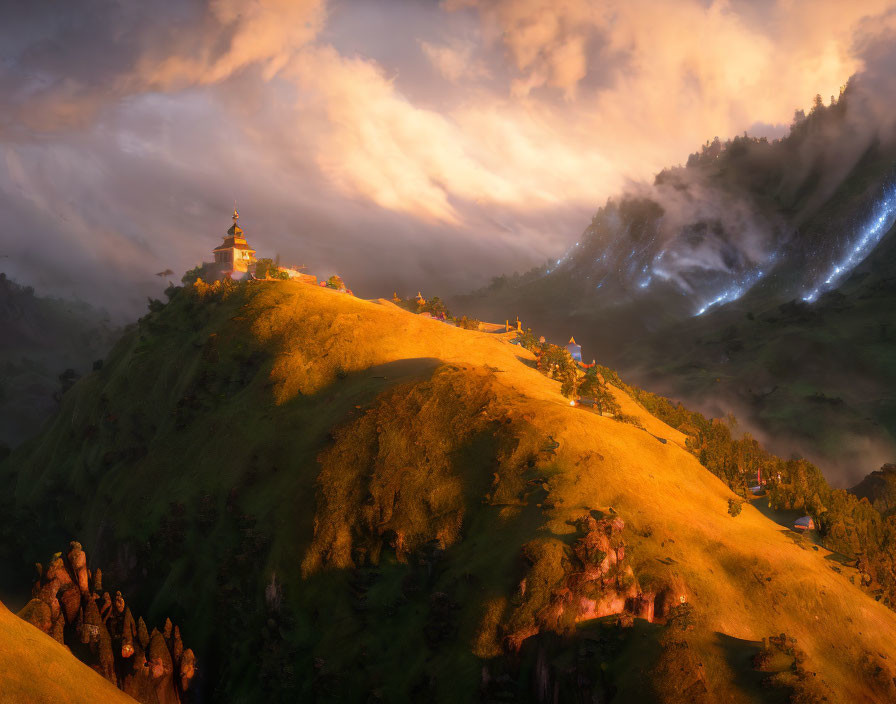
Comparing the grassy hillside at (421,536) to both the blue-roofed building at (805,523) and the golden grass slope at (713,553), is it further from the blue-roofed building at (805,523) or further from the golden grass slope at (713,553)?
the blue-roofed building at (805,523)

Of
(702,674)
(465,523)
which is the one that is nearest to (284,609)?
(465,523)

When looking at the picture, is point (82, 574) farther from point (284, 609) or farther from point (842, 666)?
point (842, 666)

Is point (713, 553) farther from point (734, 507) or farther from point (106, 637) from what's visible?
point (106, 637)

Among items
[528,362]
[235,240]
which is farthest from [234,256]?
[528,362]

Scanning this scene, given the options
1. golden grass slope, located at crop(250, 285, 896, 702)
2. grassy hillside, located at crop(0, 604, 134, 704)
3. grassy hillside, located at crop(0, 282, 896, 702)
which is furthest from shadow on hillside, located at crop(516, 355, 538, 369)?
grassy hillside, located at crop(0, 604, 134, 704)

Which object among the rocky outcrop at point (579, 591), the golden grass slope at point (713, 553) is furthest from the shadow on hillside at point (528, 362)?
the rocky outcrop at point (579, 591)

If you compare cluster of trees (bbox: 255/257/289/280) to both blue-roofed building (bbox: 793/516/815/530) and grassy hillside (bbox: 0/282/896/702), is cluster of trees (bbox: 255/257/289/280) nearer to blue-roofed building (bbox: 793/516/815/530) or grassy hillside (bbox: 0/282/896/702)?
grassy hillside (bbox: 0/282/896/702)
